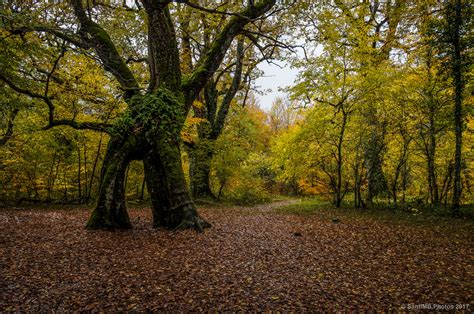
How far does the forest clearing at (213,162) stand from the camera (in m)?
4.11

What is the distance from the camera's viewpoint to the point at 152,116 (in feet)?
24.8

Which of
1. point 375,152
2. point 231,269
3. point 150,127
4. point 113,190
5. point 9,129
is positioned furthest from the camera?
point 375,152

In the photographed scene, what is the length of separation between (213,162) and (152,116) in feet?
29.0

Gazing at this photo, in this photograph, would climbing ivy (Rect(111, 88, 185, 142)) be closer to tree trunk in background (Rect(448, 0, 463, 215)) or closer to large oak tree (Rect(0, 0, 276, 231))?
large oak tree (Rect(0, 0, 276, 231))

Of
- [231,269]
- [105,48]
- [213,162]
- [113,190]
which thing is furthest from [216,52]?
[213,162]

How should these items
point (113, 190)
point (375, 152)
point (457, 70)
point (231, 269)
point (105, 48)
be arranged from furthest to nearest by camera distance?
point (375, 152), point (457, 70), point (105, 48), point (113, 190), point (231, 269)

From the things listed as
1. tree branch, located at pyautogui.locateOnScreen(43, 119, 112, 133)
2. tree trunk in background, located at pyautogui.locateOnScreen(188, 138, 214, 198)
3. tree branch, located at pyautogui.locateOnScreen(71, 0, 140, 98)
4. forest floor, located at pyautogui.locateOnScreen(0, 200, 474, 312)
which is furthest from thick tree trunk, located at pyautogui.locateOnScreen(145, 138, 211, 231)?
tree trunk in background, located at pyautogui.locateOnScreen(188, 138, 214, 198)

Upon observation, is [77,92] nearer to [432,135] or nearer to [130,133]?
[130,133]

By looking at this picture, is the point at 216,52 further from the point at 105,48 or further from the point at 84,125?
the point at 84,125

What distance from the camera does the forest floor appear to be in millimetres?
3617

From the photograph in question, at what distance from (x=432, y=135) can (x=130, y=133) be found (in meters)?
10.9

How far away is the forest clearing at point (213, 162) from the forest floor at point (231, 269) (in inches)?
1.4

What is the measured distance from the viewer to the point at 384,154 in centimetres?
1299

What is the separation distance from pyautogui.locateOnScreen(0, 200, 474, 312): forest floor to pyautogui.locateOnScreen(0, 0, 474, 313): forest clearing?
1.4 inches
